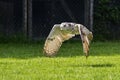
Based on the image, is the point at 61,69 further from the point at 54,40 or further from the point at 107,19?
the point at 107,19

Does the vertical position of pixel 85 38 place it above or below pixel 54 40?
above

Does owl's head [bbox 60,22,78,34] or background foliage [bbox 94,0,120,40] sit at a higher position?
owl's head [bbox 60,22,78,34]

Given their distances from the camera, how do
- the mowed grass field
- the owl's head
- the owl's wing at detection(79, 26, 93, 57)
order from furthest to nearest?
the owl's head → the owl's wing at detection(79, 26, 93, 57) → the mowed grass field

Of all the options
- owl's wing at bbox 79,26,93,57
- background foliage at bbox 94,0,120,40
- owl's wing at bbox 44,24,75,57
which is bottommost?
background foliage at bbox 94,0,120,40

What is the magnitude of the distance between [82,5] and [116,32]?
1934mm

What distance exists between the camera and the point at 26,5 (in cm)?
2094

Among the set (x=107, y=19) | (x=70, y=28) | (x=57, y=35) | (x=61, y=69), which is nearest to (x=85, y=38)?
(x=70, y=28)

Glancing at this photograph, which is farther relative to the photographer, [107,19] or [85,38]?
[107,19]

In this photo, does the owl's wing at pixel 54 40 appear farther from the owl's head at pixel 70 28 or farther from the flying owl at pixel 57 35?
the owl's head at pixel 70 28

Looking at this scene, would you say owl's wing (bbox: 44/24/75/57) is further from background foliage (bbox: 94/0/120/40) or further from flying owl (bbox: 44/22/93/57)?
background foliage (bbox: 94/0/120/40)

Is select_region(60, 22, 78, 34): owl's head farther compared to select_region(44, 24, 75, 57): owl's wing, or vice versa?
select_region(44, 24, 75, 57): owl's wing

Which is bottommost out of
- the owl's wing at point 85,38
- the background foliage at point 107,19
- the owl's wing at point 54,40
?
the background foliage at point 107,19

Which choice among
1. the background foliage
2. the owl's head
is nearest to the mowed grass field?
the owl's head

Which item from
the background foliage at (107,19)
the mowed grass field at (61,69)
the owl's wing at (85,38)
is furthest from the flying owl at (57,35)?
the background foliage at (107,19)
